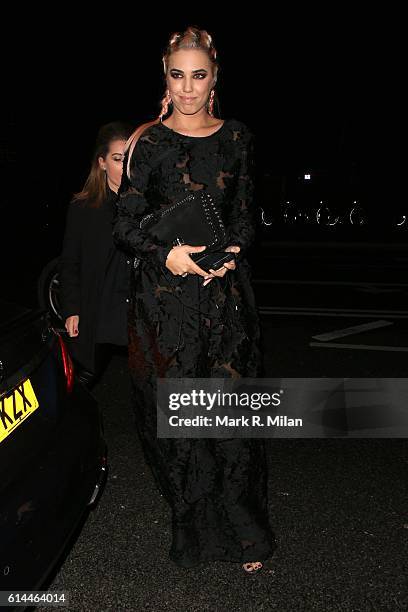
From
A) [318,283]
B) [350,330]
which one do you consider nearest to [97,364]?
[350,330]

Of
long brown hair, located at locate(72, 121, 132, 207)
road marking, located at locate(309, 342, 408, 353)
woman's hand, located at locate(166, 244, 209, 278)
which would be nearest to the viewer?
woman's hand, located at locate(166, 244, 209, 278)

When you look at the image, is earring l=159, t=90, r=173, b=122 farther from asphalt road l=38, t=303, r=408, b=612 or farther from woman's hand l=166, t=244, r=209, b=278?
asphalt road l=38, t=303, r=408, b=612

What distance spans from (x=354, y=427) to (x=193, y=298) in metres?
2.19

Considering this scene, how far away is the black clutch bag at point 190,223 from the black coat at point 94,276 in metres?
1.01

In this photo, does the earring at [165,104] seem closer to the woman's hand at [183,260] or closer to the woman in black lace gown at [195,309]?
the woman in black lace gown at [195,309]

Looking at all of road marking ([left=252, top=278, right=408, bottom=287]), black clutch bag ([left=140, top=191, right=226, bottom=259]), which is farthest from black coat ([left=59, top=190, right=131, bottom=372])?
road marking ([left=252, top=278, right=408, bottom=287])

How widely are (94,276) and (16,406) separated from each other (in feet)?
5.08

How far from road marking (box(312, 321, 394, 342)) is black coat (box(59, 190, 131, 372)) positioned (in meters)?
3.68

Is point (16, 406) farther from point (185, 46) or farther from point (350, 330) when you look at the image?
point (350, 330)

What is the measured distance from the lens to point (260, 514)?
278cm

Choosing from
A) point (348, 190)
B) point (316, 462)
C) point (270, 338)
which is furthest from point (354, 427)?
point (348, 190)

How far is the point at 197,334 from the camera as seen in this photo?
2.62 metres

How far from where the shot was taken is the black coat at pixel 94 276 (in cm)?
351

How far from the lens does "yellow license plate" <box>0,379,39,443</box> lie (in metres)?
1.99
